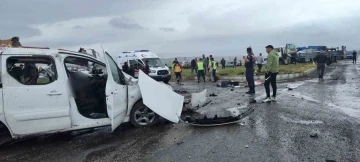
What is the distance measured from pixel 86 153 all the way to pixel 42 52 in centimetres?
202

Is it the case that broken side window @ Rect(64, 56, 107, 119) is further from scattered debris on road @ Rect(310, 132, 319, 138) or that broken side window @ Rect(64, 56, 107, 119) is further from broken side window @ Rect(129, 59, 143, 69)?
broken side window @ Rect(129, 59, 143, 69)

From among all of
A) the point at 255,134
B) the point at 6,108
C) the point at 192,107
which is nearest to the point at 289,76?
the point at 192,107

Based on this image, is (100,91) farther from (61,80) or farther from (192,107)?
(192,107)

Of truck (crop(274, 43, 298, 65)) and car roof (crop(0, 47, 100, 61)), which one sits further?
truck (crop(274, 43, 298, 65))

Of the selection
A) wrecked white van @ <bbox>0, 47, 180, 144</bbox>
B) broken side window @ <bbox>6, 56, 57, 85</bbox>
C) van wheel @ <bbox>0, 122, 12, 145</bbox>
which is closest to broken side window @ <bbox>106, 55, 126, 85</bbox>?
wrecked white van @ <bbox>0, 47, 180, 144</bbox>

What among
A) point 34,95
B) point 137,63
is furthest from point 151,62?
point 34,95

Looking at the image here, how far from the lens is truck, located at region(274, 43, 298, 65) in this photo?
114 ft

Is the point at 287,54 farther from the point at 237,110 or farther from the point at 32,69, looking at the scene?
the point at 32,69

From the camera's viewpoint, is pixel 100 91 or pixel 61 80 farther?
pixel 100 91

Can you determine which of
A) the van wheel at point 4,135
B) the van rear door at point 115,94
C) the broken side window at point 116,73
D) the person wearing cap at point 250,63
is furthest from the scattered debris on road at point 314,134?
the person wearing cap at point 250,63

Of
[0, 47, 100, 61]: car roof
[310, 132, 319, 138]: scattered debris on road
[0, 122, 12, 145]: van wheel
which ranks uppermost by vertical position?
[0, 47, 100, 61]: car roof

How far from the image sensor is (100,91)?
6211mm

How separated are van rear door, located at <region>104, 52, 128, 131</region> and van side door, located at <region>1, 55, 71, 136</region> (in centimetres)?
76

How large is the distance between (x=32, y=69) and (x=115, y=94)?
1.53m
